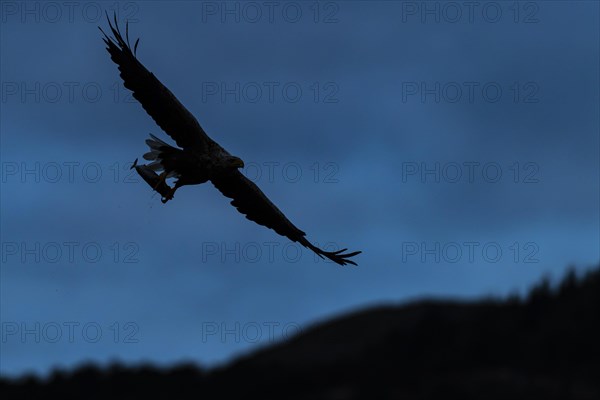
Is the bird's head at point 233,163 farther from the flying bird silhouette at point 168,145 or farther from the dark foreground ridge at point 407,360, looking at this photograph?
the dark foreground ridge at point 407,360

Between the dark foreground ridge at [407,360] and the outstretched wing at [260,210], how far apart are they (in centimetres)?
7319

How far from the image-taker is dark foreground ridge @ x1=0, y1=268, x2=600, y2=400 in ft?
317

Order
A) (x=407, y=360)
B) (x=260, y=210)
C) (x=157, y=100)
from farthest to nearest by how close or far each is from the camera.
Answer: (x=407, y=360), (x=260, y=210), (x=157, y=100)

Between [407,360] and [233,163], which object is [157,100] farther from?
[407,360]

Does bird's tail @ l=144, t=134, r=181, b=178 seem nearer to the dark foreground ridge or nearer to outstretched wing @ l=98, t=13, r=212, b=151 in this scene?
outstretched wing @ l=98, t=13, r=212, b=151

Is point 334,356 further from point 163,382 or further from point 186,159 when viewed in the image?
point 186,159

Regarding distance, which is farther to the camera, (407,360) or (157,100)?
(407,360)

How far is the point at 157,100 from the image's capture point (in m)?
17.6

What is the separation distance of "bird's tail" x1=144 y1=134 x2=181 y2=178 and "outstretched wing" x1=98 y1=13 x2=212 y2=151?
0.19 m

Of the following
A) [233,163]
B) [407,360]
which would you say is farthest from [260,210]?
[407,360]

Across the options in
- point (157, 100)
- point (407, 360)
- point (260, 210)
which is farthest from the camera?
point (407, 360)

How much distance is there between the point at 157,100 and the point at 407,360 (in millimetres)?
87385

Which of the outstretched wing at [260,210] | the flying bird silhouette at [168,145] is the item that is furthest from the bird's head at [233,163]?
the outstretched wing at [260,210]

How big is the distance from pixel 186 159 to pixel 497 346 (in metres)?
91.1
